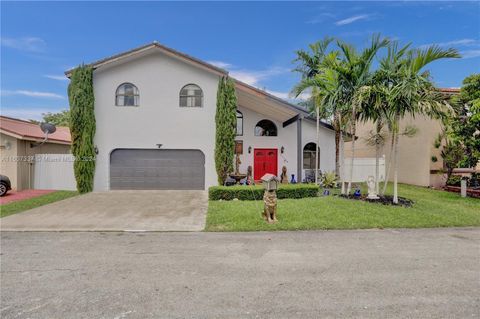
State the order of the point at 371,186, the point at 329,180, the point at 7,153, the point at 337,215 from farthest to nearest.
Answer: the point at 329,180, the point at 7,153, the point at 371,186, the point at 337,215

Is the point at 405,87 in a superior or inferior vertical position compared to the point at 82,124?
superior

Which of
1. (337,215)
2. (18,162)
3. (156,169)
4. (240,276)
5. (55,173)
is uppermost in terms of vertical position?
(18,162)

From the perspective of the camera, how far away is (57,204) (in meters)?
10.8

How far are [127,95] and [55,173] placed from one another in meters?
6.07

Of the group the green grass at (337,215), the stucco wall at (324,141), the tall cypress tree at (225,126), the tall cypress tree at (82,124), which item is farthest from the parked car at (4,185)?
the stucco wall at (324,141)

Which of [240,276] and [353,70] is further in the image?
[353,70]

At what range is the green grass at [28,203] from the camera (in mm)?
9461

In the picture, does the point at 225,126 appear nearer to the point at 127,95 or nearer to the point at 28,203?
the point at 127,95

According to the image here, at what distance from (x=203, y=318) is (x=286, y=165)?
14.9 metres

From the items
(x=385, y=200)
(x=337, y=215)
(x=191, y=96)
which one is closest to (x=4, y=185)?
(x=191, y=96)

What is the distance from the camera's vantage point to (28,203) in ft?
35.8

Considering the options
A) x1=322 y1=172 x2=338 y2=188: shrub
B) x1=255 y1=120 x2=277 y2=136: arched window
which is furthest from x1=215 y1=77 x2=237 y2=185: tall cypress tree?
x1=322 y1=172 x2=338 y2=188: shrub

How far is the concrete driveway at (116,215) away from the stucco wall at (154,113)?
3.16m

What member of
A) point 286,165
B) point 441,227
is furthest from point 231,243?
point 286,165
